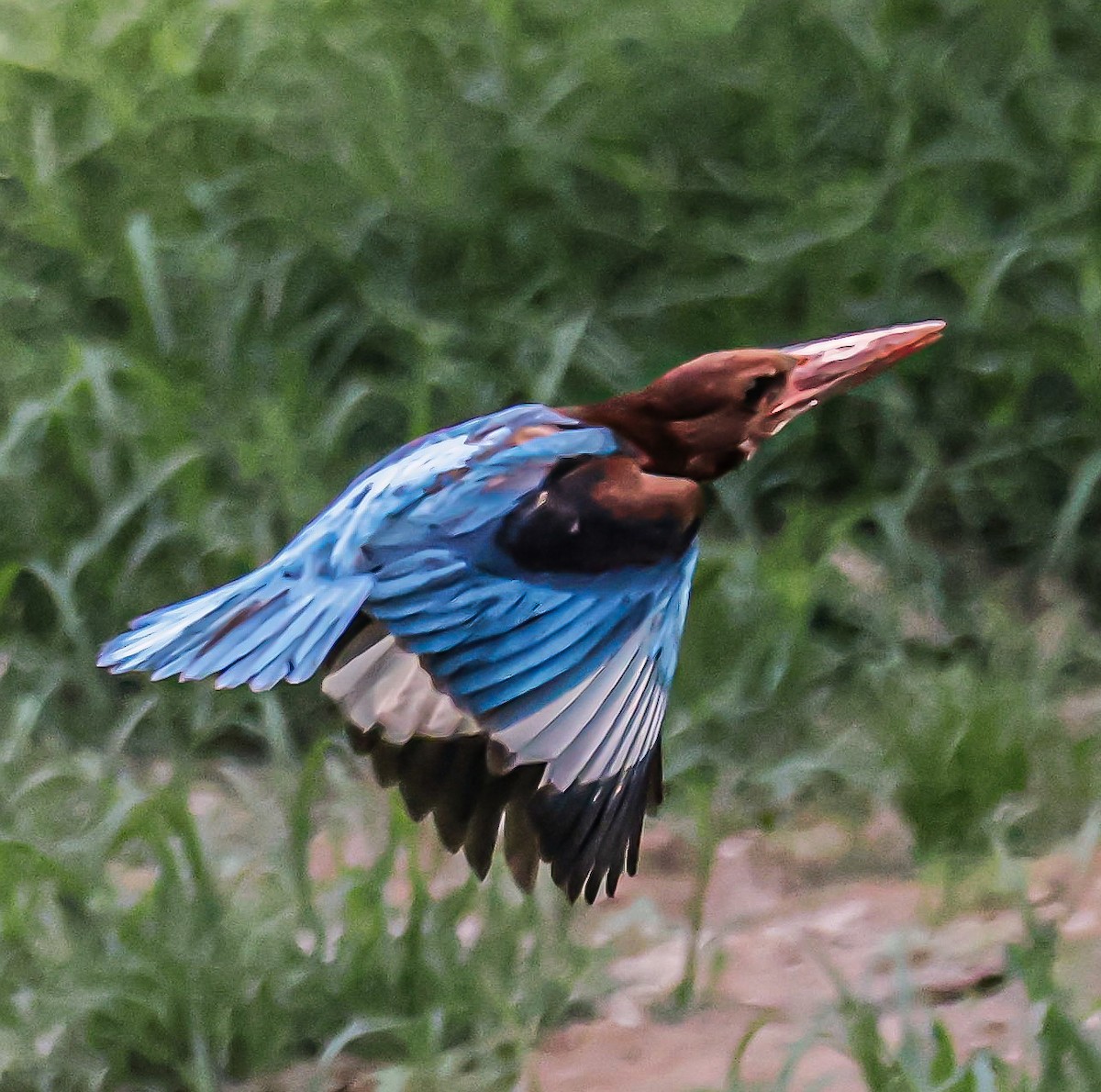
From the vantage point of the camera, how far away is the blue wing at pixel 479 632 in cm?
175

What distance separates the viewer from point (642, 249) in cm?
316

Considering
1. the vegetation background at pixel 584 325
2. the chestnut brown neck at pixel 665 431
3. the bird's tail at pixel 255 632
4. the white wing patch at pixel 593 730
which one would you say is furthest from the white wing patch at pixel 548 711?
the vegetation background at pixel 584 325

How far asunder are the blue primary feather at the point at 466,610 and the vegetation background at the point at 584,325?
0.59m

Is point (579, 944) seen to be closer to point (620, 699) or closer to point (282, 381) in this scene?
point (620, 699)

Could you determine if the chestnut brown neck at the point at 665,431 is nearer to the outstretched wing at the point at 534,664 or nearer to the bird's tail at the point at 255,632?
the outstretched wing at the point at 534,664

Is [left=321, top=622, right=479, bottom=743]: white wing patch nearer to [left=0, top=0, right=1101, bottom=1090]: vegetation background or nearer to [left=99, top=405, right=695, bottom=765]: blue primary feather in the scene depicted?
[left=99, top=405, right=695, bottom=765]: blue primary feather

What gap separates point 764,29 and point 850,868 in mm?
1406

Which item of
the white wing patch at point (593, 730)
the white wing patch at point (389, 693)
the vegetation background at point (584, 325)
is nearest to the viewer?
the white wing patch at point (593, 730)

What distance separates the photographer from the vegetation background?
2.66m

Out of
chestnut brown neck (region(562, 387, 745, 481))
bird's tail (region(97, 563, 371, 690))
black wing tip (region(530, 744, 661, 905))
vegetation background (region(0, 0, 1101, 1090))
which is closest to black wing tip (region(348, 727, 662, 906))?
black wing tip (region(530, 744, 661, 905))

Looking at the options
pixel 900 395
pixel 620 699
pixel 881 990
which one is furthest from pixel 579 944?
pixel 900 395

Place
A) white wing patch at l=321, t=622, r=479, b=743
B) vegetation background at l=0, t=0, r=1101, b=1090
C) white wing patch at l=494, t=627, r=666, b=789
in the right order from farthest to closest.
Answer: vegetation background at l=0, t=0, r=1101, b=1090
white wing patch at l=321, t=622, r=479, b=743
white wing patch at l=494, t=627, r=666, b=789

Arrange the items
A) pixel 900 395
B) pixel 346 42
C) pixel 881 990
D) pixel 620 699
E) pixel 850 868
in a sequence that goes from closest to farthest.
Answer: pixel 620 699
pixel 881 990
pixel 850 868
pixel 900 395
pixel 346 42

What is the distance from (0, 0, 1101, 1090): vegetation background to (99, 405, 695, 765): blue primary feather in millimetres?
595
